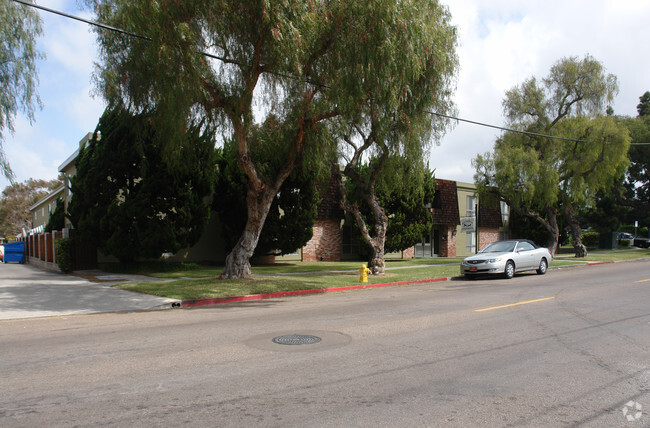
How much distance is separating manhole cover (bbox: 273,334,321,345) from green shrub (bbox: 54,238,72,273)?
51.3 ft

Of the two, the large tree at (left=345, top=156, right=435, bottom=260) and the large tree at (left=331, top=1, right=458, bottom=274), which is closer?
the large tree at (left=331, top=1, right=458, bottom=274)

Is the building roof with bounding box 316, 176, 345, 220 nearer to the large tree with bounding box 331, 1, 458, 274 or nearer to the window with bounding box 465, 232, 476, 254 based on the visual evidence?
the large tree with bounding box 331, 1, 458, 274

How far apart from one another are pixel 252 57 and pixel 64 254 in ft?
40.4

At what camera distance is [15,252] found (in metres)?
29.9

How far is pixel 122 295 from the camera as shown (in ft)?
41.7

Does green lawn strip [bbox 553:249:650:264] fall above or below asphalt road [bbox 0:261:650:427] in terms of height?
above

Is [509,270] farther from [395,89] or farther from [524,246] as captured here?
[395,89]

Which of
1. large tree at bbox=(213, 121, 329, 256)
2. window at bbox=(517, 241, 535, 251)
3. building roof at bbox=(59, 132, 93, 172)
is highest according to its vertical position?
building roof at bbox=(59, 132, 93, 172)

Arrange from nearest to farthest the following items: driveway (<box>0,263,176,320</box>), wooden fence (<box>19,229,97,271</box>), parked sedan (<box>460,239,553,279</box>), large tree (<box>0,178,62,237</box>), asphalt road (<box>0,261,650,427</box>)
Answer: asphalt road (<box>0,261,650,427</box>), driveway (<box>0,263,176,320</box>), parked sedan (<box>460,239,553,279</box>), wooden fence (<box>19,229,97,271</box>), large tree (<box>0,178,62,237</box>)

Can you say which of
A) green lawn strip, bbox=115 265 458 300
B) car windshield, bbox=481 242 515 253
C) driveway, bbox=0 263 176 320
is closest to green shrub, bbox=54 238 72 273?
driveway, bbox=0 263 176 320

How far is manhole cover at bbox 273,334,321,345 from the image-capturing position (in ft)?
22.7

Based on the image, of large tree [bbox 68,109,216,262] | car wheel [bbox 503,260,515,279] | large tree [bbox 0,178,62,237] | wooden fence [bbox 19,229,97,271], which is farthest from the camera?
large tree [bbox 0,178,62,237]

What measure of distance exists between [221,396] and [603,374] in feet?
14.3

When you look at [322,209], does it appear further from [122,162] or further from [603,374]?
[603,374]
